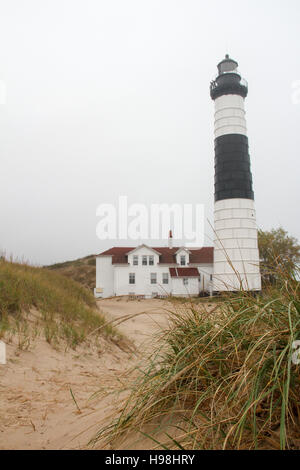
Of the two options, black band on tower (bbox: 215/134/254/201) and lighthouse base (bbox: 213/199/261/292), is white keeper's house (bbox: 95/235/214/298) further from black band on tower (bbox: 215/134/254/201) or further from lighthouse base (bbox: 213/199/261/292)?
black band on tower (bbox: 215/134/254/201)

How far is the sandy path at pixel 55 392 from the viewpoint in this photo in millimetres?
2708

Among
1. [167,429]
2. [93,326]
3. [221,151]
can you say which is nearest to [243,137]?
[221,151]

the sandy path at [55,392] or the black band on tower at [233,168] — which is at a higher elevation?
the black band on tower at [233,168]

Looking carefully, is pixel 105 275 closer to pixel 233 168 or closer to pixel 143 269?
pixel 143 269

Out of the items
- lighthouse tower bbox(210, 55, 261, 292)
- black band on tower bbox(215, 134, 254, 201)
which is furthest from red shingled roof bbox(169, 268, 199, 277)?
black band on tower bbox(215, 134, 254, 201)

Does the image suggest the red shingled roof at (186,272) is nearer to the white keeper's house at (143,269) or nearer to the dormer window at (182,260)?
the white keeper's house at (143,269)

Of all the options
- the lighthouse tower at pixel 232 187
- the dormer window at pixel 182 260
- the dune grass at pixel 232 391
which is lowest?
the dune grass at pixel 232 391

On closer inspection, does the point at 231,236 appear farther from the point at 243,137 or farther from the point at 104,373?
the point at 104,373

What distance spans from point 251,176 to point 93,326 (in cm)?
2179

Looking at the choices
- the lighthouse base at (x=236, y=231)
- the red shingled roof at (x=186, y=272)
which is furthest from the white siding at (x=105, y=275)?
the lighthouse base at (x=236, y=231)

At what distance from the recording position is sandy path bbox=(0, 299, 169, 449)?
2708 mm

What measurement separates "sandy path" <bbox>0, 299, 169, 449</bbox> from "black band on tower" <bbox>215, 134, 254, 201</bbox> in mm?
20338

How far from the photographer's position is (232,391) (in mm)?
1951

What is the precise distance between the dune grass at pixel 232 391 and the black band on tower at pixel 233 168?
75.7 ft
